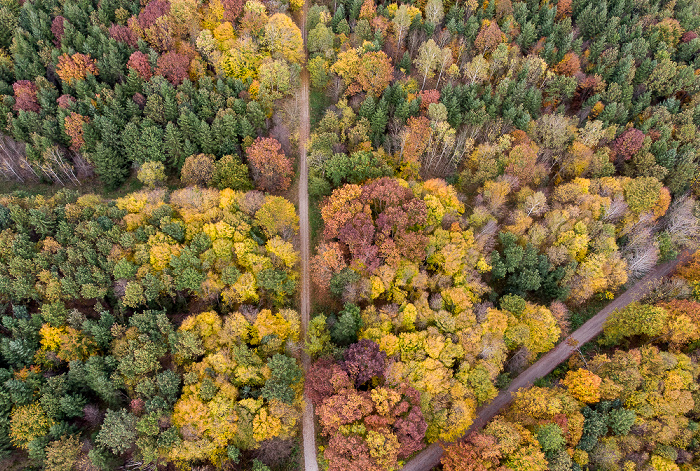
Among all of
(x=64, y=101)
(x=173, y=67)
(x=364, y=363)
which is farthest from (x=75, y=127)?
(x=364, y=363)

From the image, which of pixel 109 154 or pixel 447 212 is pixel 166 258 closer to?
pixel 109 154

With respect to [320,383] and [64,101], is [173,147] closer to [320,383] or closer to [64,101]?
[64,101]

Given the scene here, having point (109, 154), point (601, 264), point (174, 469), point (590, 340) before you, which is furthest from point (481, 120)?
point (174, 469)

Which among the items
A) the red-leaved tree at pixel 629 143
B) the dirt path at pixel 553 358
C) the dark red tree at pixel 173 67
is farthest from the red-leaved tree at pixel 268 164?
the red-leaved tree at pixel 629 143

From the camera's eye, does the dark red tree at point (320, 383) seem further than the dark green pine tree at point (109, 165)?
No

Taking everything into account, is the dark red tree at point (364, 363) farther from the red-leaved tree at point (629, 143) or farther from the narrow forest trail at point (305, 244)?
the red-leaved tree at point (629, 143)

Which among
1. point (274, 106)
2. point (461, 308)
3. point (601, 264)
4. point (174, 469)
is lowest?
point (174, 469)

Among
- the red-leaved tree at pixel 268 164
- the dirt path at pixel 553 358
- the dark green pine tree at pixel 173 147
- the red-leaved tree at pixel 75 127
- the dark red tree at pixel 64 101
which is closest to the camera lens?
the dirt path at pixel 553 358
